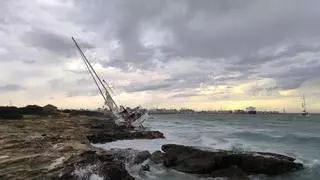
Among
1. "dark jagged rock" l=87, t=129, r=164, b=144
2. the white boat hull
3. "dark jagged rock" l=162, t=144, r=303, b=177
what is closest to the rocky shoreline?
"dark jagged rock" l=162, t=144, r=303, b=177

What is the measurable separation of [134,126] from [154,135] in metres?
19.1

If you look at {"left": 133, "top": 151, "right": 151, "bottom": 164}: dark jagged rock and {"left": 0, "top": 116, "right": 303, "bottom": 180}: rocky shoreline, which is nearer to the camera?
{"left": 0, "top": 116, "right": 303, "bottom": 180}: rocky shoreline

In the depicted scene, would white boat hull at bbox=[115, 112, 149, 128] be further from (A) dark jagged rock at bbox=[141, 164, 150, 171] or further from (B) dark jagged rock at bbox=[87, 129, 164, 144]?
(A) dark jagged rock at bbox=[141, 164, 150, 171]

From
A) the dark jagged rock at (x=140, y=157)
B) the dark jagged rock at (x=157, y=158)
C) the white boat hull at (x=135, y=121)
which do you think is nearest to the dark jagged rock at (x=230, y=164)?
the dark jagged rock at (x=157, y=158)

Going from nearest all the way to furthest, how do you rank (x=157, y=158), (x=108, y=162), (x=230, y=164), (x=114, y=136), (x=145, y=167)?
(x=108, y=162) < (x=230, y=164) < (x=145, y=167) < (x=157, y=158) < (x=114, y=136)

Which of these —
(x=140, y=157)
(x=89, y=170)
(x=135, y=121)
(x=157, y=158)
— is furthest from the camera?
(x=135, y=121)

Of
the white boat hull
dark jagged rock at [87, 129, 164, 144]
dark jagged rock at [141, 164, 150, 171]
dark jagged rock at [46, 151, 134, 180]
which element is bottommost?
dark jagged rock at [141, 164, 150, 171]

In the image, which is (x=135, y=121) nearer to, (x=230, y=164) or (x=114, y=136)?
(x=114, y=136)

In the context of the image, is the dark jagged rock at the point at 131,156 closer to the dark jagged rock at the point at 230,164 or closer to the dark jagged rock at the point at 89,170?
the dark jagged rock at the point at 230,164

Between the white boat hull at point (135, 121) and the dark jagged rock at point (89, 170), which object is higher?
the white boat hull at point (135, 121)

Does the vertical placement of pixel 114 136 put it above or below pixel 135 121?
below

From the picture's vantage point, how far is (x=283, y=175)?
2822 centimetres

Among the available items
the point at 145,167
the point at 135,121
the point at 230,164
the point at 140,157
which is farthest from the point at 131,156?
the point at 135,121

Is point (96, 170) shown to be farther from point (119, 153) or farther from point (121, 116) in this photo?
point (121, 116)
